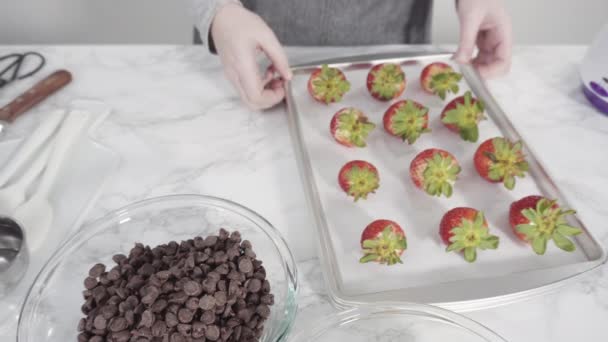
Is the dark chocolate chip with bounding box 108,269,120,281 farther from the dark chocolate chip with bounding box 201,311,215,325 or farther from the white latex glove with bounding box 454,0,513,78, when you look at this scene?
the white latex glove with bounding box 454,0,513,78

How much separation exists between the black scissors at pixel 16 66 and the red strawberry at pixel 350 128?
677 millimetres

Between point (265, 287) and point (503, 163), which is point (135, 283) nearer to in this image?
point (265, 287)

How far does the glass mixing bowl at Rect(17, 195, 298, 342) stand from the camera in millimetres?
649

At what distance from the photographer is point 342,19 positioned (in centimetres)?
120

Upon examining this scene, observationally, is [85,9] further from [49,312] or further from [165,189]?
[49,312]

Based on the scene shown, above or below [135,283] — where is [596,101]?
above

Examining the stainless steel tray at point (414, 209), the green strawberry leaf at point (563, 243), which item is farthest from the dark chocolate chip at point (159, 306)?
the green strawberry leaf at point (563, 243)

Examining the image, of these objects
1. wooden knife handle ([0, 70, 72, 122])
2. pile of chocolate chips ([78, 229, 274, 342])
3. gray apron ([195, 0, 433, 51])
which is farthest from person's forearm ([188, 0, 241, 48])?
pile of chocolate chips ([78, 229, 274, 342])

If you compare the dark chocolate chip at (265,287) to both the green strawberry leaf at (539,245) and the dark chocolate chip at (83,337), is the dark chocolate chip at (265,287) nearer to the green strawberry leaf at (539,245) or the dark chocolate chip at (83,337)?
the dark chocolate chip at (83,337)

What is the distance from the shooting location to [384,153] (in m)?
0.94

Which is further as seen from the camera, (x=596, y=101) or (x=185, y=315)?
(x=596, y=101)

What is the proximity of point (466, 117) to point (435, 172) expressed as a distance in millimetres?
168

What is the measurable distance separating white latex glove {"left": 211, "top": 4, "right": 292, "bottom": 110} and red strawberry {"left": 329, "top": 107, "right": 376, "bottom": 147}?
16 centimetres

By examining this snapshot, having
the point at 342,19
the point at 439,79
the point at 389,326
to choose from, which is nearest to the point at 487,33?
the point at 439,79
